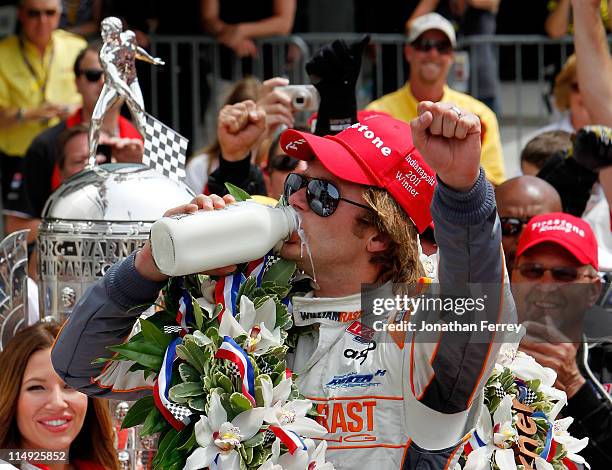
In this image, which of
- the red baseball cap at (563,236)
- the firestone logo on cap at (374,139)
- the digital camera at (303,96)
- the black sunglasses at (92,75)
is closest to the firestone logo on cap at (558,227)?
the red baseball cap at (563,236)

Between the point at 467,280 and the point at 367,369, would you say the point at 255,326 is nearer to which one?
the point at 367,369

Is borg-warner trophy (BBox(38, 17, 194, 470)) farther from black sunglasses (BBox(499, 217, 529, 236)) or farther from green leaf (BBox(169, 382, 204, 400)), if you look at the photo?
black sunglasses (BBox(499, 217, 529, 236))

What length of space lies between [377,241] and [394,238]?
5 cm

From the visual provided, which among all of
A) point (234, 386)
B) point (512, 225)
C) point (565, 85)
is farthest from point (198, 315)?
point (565, 85)

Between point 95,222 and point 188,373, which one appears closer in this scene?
point 188,373

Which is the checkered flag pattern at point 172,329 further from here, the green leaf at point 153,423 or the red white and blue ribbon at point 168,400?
the green leaf at point 153,423

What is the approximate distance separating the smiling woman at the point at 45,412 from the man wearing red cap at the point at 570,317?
1.46 metres

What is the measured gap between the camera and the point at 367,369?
308cm

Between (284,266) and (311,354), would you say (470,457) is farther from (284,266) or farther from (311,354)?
(284,266)

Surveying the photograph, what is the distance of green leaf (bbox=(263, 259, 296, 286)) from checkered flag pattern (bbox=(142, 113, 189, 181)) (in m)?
1.26

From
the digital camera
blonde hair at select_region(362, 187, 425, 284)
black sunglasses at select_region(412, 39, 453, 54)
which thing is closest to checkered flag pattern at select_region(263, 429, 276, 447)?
→ blonde hair at select_region(362, 187, 425, 284)

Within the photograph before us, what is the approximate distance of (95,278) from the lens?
3.98m

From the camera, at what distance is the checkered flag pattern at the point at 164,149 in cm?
433

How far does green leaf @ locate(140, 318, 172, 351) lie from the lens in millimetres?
3064
